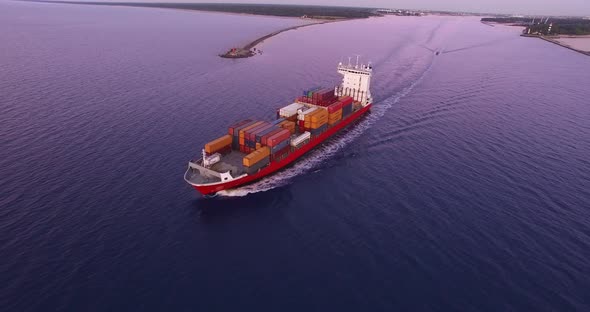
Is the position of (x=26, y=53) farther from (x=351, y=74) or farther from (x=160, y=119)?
(x=351, y=74)

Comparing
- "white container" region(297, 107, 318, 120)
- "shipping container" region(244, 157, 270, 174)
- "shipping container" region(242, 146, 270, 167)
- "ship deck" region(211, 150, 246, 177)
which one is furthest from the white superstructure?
"ship deck" region(211, 150, 246, 177)

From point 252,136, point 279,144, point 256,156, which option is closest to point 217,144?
point 252,136

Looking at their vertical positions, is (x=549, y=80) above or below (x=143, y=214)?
above

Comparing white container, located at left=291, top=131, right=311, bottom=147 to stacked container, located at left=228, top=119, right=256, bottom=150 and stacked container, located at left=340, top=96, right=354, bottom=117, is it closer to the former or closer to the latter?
stacked container, located at left=228, top=119, right=256, bottom=150

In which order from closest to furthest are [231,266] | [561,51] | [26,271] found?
[26,271] < [231,266] < [561,51]

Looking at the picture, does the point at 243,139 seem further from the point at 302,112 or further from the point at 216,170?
the point at 302,112

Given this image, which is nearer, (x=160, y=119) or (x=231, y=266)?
(x=231, y=266)

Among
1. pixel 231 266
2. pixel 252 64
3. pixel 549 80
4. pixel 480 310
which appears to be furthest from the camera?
pixel 252 64

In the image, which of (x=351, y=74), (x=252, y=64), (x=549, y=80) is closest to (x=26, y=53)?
(x=252, y=64)
